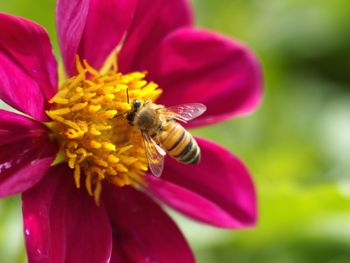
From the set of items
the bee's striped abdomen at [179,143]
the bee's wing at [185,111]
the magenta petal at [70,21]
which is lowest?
the bee's striped abdomen at [179,143]

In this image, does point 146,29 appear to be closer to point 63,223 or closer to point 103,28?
point 103,28

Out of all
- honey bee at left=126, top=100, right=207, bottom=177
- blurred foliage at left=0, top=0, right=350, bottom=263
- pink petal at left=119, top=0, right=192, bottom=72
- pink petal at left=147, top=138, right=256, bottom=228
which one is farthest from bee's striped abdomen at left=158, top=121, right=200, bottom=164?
blurred foliage at left=0, top=0, right=350, bottom=263

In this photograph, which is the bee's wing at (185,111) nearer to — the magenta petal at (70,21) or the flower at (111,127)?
the flower at (111,127)

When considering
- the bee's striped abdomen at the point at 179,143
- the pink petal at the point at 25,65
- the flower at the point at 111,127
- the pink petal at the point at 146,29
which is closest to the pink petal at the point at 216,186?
the flower at the point at 111,127

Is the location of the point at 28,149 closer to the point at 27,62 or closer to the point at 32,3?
the point at 27,62

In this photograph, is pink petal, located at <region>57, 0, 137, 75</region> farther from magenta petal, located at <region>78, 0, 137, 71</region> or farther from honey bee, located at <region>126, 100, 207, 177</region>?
honey bee, located at <region>126, 100, 207, 177</region>

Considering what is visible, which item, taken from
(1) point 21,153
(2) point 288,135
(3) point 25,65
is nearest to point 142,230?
(1) point 21,153

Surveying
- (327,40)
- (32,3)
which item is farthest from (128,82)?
(327,40)
